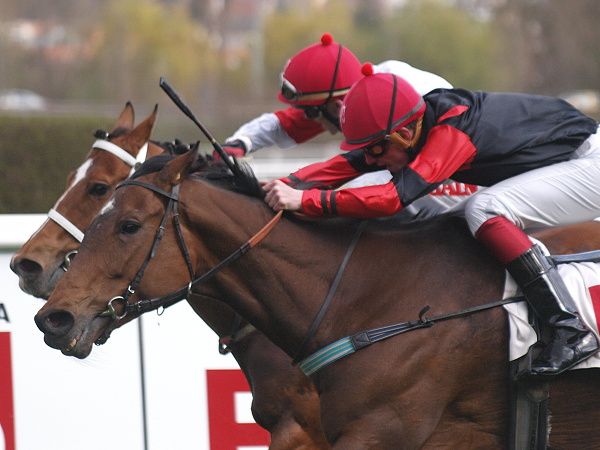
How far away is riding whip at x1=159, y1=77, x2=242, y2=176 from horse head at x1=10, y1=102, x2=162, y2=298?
114cm


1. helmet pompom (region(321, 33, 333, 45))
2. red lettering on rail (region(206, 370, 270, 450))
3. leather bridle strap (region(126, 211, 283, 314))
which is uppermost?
helmet pompom (region(321, 33, 333, 45))

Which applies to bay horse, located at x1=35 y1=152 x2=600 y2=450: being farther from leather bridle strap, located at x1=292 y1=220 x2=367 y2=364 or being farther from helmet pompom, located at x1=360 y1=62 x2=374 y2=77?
helmet pompom, located at x1=360 y1=62 x2=374 y2=77

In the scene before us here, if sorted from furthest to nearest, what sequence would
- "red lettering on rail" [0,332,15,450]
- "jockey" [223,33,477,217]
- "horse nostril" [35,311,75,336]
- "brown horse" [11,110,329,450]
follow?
"red lettering on rail" [0,332,15,450], "jockey" [223,33,477,217], "brown horse" [11,110,329,450], "horse nostril" [35,311,75,336]

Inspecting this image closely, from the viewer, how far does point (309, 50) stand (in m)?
4.89

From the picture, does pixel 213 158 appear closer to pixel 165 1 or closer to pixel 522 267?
pixel 522 267

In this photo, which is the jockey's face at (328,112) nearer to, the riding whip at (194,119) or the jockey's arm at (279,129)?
the jockey's arm at (279,129)

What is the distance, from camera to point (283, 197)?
3580 millimetres

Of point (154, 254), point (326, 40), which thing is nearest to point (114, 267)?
point (154, 254)

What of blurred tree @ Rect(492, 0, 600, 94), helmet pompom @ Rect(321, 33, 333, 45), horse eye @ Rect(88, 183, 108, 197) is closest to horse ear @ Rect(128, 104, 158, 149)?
horse eye @ Rect(88, 183, 108, 197)

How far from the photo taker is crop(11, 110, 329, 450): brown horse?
166 inches

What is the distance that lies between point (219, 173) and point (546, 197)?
3.76 feet

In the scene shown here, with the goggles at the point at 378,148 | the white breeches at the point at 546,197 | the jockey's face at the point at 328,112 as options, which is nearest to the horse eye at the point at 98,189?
the jockey's face at the point at 328,112

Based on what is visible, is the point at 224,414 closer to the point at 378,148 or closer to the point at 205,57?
the point at 378,148

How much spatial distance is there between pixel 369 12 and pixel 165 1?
12497 millimetres
